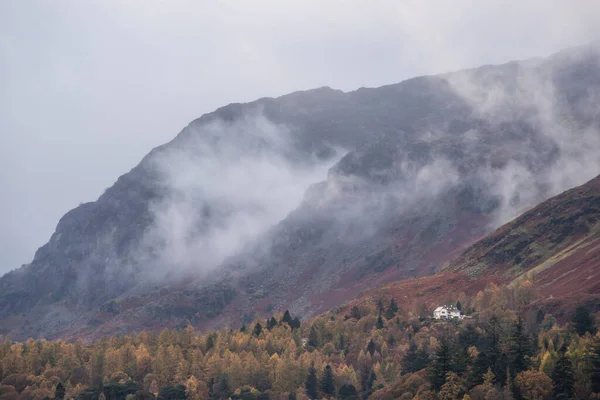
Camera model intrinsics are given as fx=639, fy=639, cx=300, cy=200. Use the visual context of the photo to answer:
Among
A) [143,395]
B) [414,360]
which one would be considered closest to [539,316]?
[414,360]

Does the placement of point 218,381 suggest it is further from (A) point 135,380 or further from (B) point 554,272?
(B) point 554,272

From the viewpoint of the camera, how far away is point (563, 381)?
90.6 meters

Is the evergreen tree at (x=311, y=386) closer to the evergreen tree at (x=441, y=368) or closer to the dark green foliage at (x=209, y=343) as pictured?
the dark green foliage at (x=209, y=343)

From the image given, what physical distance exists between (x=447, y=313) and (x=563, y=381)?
80.5m

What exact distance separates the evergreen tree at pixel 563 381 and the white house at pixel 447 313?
7231cm

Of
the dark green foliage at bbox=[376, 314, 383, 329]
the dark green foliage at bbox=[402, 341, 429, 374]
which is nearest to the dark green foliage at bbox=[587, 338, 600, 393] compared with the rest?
the dark green foliage at bbox=[402, 341, 429, 374]

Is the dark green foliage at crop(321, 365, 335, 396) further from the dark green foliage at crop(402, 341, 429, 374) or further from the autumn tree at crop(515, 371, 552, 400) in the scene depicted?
the autumn tree at crop(515, 371, 552, 400)

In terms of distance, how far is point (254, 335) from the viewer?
176 meters

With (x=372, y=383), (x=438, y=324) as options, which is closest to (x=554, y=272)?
(x=438, y=324)

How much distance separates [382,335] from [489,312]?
1186 inches

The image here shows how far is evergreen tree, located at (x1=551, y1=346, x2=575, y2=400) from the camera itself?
89938mm

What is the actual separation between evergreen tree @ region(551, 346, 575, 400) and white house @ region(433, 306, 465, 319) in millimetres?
72315

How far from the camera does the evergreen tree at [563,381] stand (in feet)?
295

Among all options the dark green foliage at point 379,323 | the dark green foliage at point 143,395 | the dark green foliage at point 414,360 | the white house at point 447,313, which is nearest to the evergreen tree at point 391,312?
the dark green foliage at point 379,323
